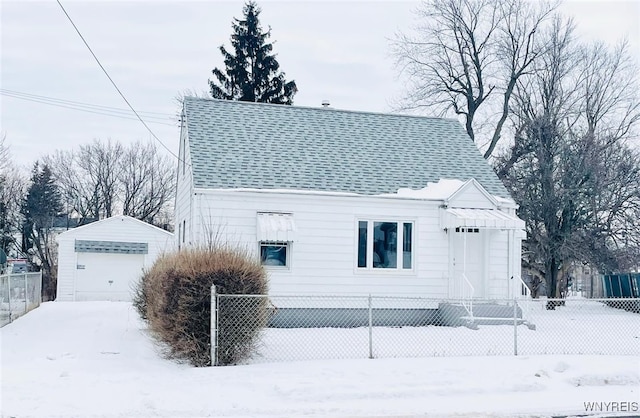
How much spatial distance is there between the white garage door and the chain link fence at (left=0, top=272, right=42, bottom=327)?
5016mm

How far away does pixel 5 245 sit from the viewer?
1799 inches

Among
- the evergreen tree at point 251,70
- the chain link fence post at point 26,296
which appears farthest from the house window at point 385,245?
the evergreen tree at point 251,70

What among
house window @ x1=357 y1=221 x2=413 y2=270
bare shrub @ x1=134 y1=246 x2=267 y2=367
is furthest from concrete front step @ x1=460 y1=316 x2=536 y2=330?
bare shrub @ x1=134 y1=246 x2=267 y2=367

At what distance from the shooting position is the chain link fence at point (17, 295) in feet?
56.9

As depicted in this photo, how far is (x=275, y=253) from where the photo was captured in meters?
17.4

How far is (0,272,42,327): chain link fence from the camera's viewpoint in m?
17.3

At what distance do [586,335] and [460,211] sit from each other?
4258 mm

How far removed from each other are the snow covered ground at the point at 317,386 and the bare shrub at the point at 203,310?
1.41ft

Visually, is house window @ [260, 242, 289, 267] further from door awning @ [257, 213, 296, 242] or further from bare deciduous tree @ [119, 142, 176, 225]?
bare deciduous tree @ [119, 142, 176, 225]

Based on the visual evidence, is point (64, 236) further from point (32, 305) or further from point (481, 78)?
point (481, 78)

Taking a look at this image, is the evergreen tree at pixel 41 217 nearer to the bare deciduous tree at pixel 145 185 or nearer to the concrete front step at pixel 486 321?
the bare deciduous tree at pixel 145 185

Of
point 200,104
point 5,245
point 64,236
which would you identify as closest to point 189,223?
point 200,104

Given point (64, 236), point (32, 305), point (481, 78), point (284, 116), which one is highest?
point (481, 78)

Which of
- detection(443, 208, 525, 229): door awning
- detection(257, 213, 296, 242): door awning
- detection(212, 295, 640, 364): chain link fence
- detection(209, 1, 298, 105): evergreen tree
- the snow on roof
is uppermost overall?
detection(209, 1, 298, 105): evergreen tree
